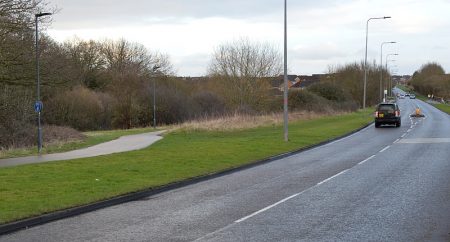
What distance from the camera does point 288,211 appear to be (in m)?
9.67

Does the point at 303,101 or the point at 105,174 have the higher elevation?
the point at 303,101

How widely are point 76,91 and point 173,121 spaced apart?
1142 cm

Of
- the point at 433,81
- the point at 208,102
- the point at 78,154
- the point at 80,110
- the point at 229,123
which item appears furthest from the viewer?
the point at 433,81

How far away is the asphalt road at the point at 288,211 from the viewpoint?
25.8 feet

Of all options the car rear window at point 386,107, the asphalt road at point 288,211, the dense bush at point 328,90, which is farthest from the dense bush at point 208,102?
the asphalt road at point 288,211

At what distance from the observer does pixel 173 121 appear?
5838 centimetres

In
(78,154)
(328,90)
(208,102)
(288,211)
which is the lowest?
(78,154)

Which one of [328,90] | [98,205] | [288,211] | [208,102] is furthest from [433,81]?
[98,205]

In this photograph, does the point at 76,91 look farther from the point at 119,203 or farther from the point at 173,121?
the point at 119,203

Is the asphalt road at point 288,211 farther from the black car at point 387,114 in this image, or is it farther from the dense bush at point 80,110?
the dense bush at point 80,110

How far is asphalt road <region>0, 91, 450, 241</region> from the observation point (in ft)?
25.8

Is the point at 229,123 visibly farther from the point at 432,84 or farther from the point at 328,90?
→ the point at 432,84

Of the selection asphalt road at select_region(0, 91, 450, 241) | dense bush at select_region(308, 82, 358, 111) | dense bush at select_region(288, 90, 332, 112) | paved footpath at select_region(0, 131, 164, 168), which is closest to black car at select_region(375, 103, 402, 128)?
dense bush at select_region(288, 90, 332, 112)

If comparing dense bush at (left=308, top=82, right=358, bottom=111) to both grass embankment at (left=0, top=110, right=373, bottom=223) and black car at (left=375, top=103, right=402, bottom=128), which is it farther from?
grass embankment at (left=0, top=110, right=373, bottom=223)
